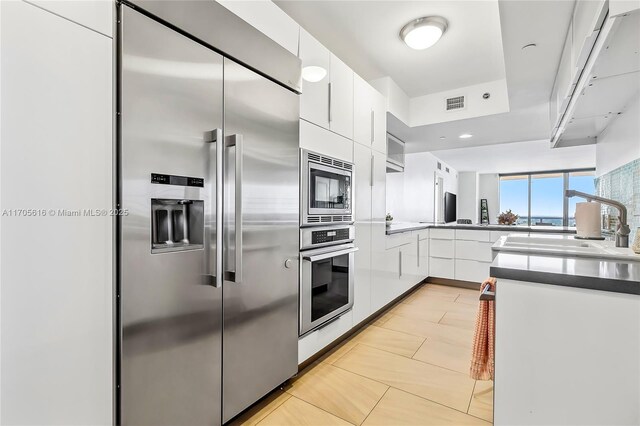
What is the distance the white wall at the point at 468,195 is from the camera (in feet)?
32.1

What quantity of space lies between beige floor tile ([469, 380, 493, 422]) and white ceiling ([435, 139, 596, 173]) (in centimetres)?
480

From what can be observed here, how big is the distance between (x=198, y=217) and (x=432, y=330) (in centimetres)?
242

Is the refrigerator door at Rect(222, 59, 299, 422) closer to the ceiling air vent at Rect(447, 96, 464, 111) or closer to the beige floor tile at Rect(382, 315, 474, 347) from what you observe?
the beige floor tile at Rect(382, 315, 474, 347)

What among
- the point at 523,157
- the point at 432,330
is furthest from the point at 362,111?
the point at 523,157

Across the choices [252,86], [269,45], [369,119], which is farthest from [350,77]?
[252,86]

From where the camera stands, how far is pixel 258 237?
160 cm

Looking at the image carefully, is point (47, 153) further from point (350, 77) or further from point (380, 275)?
point (380, 275)

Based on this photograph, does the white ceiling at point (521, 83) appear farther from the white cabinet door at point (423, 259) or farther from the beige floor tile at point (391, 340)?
the beige floor tile at point (391, 340)

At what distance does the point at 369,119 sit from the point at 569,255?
1.86 meters

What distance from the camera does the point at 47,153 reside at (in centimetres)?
92

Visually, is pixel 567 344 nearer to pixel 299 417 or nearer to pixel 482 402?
pixel 482 402

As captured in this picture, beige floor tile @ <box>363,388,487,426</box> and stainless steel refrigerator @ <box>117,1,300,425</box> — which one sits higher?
stainless steel refrigerator @ <box>117,1,300,425</box>

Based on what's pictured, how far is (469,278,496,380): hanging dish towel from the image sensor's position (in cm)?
154

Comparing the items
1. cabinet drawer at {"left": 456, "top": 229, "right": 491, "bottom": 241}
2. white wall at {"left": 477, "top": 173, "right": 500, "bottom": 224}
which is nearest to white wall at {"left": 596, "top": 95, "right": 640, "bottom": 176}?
cabinet drawer at {"left": 456, "top": 229, "right": 491, "bottom": 241}
